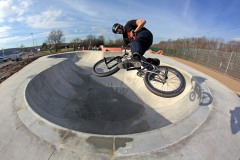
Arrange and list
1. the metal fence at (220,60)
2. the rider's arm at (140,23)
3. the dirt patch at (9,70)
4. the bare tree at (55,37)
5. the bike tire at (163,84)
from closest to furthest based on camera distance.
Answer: the bike tire at (163,84), the rider's arm at (140,23), the dirt patch at (9,70), the metal fence at (220,60), the bare tree at (55,37)

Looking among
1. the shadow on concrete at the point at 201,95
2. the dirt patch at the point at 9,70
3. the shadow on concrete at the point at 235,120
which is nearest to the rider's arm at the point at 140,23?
the shadow on concrete at the point at 201,95

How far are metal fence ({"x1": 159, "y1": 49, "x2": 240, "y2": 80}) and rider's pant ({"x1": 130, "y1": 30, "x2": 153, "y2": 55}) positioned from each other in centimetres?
988

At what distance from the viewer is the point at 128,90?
38.4 ft

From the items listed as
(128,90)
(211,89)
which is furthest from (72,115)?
(211,89)

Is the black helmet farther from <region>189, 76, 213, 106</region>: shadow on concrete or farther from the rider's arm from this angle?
<region>189, 76, 213, 106</region>: shadow on concrete

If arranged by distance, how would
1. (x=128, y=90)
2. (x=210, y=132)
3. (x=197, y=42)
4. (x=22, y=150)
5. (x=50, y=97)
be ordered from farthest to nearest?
(x=197, y=42)
(x=128, y=90)
(x=50, y=97)
(x=210, y=132)
(x=22, y=150)

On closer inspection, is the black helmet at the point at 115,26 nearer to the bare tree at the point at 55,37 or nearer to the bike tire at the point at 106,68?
the bike tire at the point at 106,68

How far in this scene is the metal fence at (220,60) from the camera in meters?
12.2

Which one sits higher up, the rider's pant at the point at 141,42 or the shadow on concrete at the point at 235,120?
A: the rider's pant at the point at 141,42

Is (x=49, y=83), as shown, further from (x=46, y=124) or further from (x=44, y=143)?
(x=44, y=143)

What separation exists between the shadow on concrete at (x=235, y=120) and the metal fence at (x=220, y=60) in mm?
8219

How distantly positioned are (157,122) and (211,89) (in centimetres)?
252

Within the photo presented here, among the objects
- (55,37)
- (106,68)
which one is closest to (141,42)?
(106,68)

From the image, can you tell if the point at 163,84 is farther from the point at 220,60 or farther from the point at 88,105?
the point at 220,60
